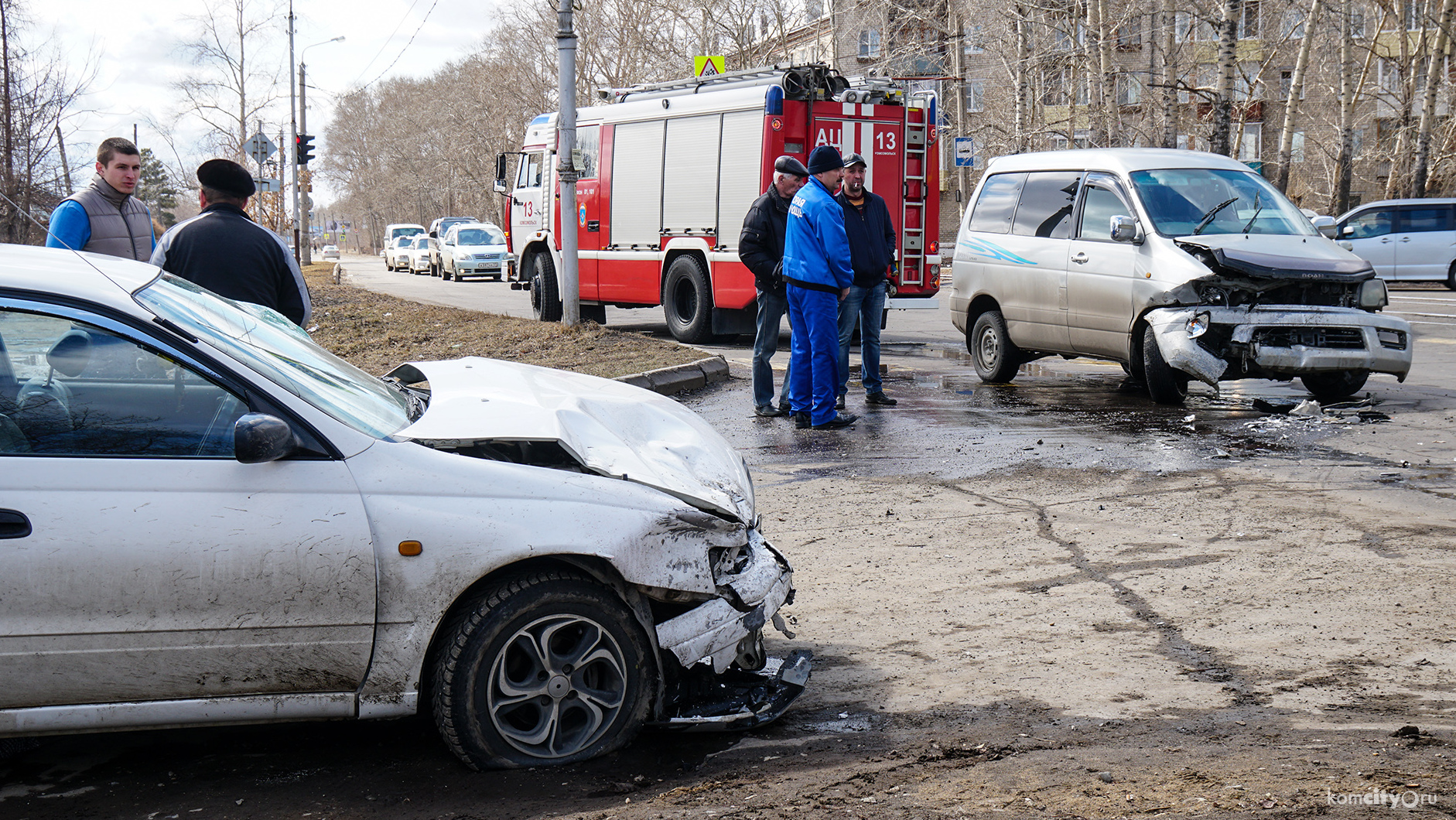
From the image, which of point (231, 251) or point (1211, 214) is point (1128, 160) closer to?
point (1211, 214)

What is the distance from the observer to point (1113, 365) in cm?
1261

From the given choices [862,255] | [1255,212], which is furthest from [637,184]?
[1255,212]

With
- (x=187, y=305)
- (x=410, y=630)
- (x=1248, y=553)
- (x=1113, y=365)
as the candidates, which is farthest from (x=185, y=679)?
(x=1113, y=365)

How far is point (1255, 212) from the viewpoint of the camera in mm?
9453

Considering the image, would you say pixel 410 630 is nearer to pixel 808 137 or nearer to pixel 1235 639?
pixel 1235 639

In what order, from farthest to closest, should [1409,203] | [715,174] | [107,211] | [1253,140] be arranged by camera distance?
1. [1253,140]
2. [1409,203]
3. [715,174]
4. [107,211]

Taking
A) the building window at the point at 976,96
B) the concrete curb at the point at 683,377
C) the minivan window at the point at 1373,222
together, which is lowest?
the concrete curb at the point at 683,377

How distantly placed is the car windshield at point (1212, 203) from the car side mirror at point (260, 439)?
7.58 metres

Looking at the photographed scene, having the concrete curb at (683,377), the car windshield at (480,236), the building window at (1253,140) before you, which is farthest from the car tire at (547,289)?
the building window at (1253,140)

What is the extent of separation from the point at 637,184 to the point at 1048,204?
7.23m

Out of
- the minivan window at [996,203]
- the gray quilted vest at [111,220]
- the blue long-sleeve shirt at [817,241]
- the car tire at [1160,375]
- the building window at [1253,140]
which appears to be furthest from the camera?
the building window at [1253,140]

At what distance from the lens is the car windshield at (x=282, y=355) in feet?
11.2

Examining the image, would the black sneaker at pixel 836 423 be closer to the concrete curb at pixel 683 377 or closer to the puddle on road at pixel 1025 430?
the puddle on road at pixel 1025 430

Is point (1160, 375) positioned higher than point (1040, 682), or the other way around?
point (1160, 375)
